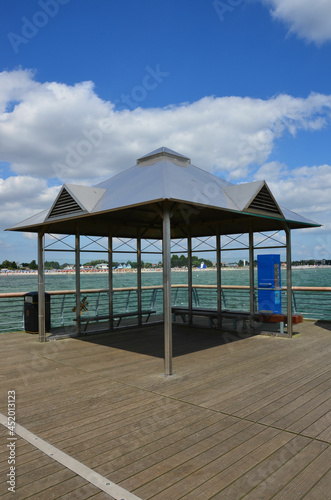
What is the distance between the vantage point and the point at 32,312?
28.3 feet

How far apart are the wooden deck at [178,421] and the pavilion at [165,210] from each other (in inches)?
39.3

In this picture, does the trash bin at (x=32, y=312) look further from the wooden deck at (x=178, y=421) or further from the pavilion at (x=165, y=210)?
the wooden deck at (x=178, y=421)

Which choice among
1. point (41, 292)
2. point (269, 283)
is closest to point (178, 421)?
point (41, 292)

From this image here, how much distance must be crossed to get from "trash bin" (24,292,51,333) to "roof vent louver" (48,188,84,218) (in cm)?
258

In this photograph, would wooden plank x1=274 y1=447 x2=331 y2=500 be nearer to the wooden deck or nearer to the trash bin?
the wooden deck

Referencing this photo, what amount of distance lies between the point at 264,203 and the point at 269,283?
9.03 feet

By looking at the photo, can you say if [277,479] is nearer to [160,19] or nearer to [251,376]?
[251,376]

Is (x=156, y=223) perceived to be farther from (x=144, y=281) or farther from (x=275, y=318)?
(x=144, y=281)

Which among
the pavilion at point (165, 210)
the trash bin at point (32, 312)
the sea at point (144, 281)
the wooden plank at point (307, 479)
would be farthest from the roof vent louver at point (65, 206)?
the sea at point (144, 281)

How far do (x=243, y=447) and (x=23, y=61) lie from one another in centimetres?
754

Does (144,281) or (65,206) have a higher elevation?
(65,206)

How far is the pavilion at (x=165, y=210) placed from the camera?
5.10m

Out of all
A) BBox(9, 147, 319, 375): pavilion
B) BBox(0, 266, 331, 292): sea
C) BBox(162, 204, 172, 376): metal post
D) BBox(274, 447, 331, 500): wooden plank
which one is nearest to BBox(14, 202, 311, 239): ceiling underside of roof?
BBox(9, 147, 319, 375): pavilion

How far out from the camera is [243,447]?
2.94 meters
